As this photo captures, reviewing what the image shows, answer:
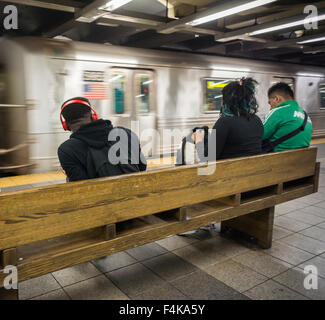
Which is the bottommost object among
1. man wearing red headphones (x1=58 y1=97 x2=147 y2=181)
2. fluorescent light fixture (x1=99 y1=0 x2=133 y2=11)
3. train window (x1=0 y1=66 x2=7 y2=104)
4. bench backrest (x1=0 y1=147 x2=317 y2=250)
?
bench backrest (x1=0 y1=147 x2=317 y2=250)

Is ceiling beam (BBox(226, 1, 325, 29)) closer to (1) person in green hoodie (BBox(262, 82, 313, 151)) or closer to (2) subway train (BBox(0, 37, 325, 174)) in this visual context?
(2) subway train (BBox(0, 37, 325, 174))

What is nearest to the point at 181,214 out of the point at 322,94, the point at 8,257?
the point at 8,257

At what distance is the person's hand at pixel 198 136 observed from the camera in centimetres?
279

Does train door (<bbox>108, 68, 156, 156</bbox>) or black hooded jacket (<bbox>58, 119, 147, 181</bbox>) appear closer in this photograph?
black hooded jacket (<bbox>58, 119, 147, 181</bbox>)

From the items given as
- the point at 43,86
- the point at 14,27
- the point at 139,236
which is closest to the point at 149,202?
the point at 139,236

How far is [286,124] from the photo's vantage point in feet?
10.1

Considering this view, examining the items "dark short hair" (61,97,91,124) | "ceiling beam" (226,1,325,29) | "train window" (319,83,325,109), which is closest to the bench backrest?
"dark short hair" (61,97,91,124)

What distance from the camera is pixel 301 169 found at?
10.3ft

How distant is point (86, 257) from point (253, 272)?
4.61 feet

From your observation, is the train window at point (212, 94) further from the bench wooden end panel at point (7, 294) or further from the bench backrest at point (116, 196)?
the bench wooden end panel at point (7, 294)

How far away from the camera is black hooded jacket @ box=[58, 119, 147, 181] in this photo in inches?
83.7

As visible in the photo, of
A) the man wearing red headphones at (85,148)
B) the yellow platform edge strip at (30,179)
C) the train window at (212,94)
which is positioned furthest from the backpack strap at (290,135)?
the train window at (212,94)

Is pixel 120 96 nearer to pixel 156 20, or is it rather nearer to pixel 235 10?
pixel 156 20

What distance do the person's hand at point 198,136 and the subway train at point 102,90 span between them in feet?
10.5
